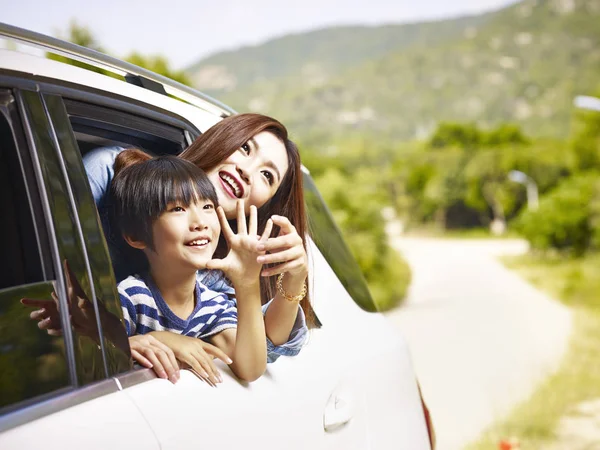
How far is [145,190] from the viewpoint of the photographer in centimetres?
156

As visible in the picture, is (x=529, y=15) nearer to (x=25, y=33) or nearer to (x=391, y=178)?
(x=391, y=178)

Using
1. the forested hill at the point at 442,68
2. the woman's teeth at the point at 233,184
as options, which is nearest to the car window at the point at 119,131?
the woman's teeth at the point at 233,184

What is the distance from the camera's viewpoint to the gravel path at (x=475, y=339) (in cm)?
953

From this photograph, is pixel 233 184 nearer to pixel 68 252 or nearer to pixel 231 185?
pixel 231 185

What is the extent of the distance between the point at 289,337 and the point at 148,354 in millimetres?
418

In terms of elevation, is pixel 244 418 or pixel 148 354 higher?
pixel 148 354

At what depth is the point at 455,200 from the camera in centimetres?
4494

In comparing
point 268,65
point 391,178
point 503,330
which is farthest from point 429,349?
point 268,65

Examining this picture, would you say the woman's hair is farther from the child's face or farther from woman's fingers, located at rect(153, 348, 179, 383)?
woman's fingers, located at rect(153, 348, 179, 383)

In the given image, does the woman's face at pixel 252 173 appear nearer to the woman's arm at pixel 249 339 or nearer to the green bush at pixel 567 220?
the woman's arm at pixel 249 339

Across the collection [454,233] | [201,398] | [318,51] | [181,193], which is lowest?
[201,398]

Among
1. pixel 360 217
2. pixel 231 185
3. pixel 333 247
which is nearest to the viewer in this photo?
pixel 231 185

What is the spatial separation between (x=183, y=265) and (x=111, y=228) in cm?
16

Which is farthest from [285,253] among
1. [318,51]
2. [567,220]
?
[318,51]
